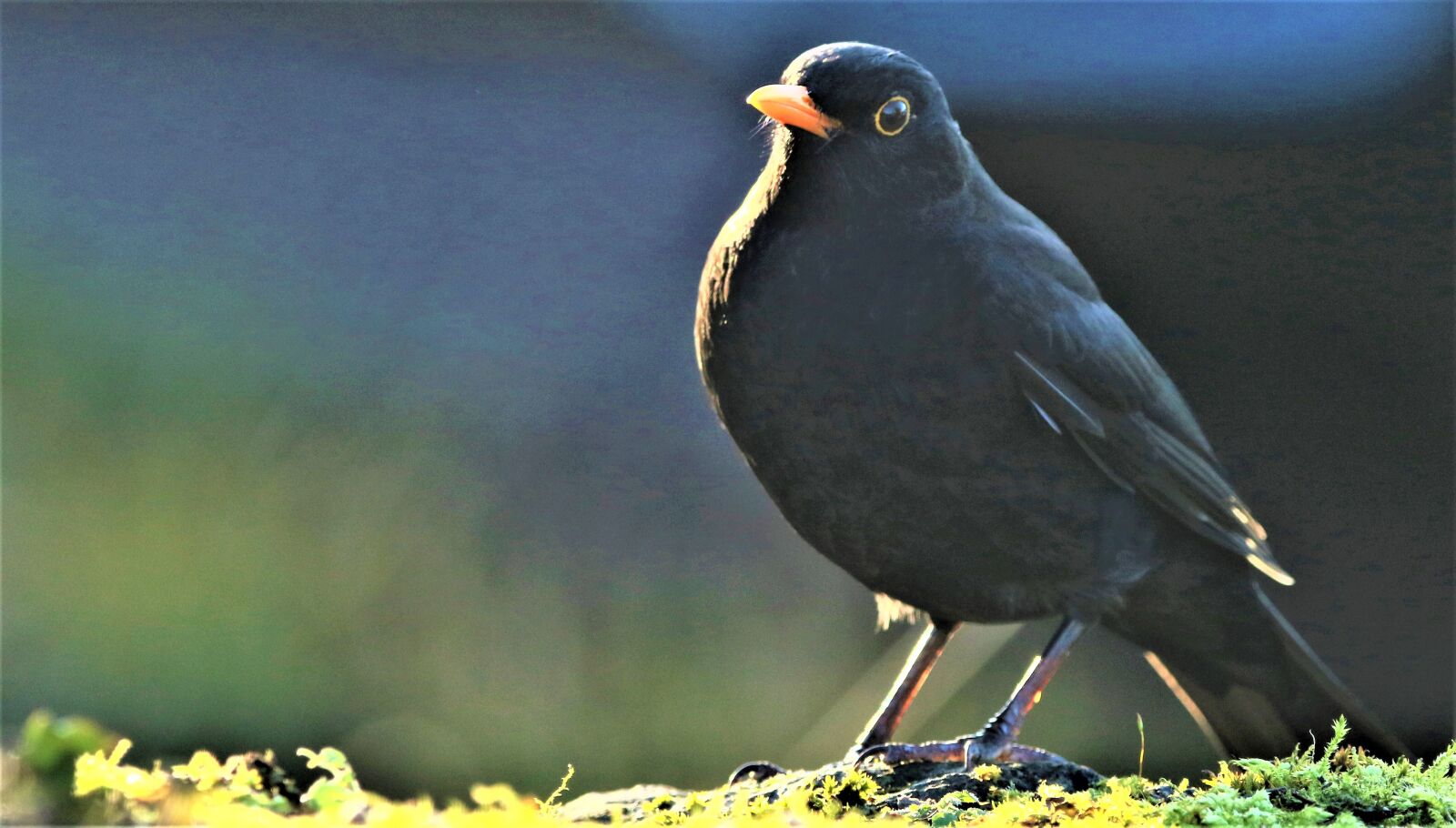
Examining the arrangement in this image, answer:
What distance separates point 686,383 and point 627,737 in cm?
175

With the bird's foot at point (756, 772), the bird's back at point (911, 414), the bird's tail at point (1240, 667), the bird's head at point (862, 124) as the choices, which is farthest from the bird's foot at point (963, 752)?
the bird's head at point (862, 124)

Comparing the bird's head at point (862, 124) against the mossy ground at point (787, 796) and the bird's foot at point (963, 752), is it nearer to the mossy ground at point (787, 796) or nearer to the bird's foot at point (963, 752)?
the bird's foot at point (963, 752)

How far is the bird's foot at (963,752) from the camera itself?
3.04m

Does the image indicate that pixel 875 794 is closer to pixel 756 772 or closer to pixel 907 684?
pixel 756 772

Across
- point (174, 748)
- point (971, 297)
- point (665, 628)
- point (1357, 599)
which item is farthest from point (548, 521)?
point (1357, 599)

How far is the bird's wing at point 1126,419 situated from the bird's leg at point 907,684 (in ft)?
2.45

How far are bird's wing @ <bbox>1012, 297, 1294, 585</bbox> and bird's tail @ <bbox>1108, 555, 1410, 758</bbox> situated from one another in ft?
0.69

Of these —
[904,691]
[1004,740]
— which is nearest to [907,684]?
[904,691]

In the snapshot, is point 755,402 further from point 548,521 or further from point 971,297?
point 548,521

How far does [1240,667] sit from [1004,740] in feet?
3.70

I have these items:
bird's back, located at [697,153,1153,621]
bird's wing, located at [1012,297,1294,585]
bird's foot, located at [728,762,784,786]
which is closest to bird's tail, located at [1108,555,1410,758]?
bird's wing, located at [1012,297,1294,585]

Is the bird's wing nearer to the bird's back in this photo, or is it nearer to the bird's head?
the bird's back

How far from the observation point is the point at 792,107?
3.19 meters

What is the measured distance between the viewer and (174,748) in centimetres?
500
